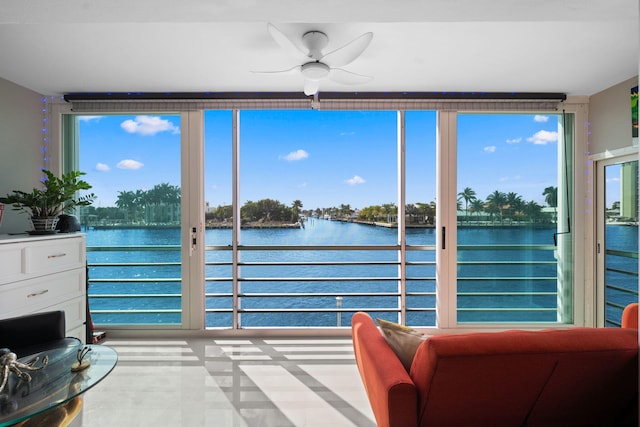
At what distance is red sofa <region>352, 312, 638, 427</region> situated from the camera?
1123mm

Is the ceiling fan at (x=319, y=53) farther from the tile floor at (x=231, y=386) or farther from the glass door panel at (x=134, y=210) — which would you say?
the tile floor at (x=231, y=386)

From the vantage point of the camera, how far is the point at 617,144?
2.95m

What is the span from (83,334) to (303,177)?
275cm

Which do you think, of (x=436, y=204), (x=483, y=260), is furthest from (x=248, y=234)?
(x=483, y=260)

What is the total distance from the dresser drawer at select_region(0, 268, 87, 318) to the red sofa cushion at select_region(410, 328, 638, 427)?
8.56 ft

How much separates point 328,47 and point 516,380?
7.22 ft

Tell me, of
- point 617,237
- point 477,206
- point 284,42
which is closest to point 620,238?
point 617,237

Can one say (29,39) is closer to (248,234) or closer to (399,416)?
(248,234)

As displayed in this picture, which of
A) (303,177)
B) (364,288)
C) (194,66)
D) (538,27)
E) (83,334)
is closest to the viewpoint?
(538,27)

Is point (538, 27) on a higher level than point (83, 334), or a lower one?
higher

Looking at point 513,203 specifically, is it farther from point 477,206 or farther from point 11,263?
point 11,263

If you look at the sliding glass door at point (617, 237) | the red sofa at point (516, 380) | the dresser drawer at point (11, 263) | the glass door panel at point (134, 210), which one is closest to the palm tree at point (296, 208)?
the glass door panel at point (134, 210)

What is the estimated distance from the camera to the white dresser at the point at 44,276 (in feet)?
7.24

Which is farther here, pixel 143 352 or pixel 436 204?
pixel 436 204
